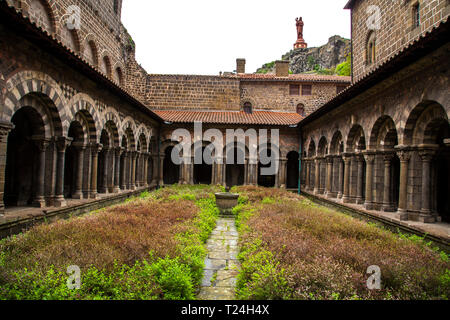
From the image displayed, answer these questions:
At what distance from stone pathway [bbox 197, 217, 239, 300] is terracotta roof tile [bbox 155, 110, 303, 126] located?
12441mm

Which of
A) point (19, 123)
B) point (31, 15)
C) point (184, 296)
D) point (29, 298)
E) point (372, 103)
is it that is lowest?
point (184, 296)

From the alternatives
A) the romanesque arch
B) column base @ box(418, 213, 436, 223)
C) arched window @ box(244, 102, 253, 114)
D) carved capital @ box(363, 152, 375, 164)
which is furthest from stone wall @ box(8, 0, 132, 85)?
column base @ box(418, 213, 436, 223)

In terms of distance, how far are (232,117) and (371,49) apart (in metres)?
10.3

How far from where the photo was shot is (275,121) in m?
20.8

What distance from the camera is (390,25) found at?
1235 centimetres

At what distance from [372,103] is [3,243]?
11.5m

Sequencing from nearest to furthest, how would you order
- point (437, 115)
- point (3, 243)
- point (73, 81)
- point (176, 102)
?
point (3, 243), point (437, 115), point (73, 81), point (176, 102)

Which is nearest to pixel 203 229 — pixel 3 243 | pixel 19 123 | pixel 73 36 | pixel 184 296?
pixel 184 296

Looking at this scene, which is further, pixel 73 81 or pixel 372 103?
pixel 372 103

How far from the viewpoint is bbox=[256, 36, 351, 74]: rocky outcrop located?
52.3 metres

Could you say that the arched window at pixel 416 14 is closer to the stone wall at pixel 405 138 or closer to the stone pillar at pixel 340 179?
the stone wall at pixel 405 138

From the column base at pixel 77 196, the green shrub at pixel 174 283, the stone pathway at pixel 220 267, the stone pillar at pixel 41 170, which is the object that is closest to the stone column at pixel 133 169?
the column base at pixel 77 196

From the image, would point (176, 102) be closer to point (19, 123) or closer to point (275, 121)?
point (275, 121)

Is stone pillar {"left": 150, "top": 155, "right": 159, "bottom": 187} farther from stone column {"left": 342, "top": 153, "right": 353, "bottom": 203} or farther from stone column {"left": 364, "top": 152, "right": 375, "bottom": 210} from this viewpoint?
stone column {"left": 364, "top": 152, "right": 375, "bottom": 210}
